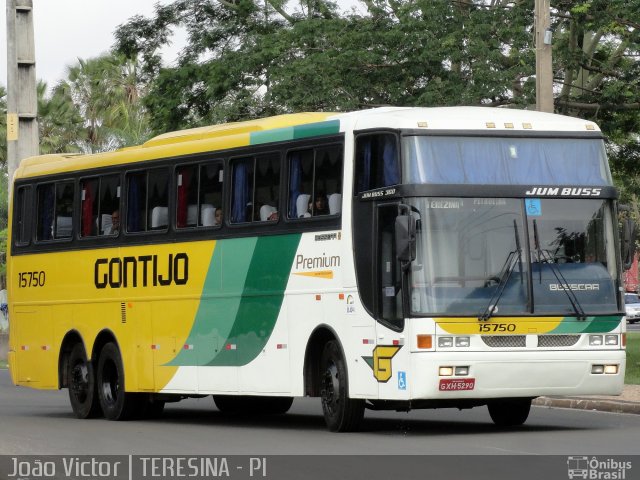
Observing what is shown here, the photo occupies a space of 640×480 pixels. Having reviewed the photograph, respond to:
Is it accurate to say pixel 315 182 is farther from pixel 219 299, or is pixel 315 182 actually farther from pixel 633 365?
pixel 633 365

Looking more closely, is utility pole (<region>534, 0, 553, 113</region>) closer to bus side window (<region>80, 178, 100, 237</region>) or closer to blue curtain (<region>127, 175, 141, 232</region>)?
blue curtain (<region>127, 175, 141, 232</region>)

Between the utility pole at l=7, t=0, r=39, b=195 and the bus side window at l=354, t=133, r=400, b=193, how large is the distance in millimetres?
10456

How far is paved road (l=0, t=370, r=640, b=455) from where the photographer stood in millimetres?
14805

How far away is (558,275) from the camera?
16578 millimetres

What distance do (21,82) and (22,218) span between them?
3404 millimetres

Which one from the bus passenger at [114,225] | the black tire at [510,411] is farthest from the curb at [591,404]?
the bus passenger at [114,225]

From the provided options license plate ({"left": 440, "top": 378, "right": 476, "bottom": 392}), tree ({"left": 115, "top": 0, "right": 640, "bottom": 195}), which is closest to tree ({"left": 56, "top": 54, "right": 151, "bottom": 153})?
tree ({"left": 115, "top": 0, "right": 640, "bottom": 195})

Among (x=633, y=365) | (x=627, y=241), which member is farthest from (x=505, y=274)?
(x=633, y=365)

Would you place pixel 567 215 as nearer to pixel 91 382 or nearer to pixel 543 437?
pixel 543 437

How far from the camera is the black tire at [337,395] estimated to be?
1680cm

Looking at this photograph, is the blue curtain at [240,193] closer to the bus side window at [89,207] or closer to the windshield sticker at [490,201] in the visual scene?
the windshield sticker at [490,201]

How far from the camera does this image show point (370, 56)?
32.4 meters

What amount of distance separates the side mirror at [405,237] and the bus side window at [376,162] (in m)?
0.65

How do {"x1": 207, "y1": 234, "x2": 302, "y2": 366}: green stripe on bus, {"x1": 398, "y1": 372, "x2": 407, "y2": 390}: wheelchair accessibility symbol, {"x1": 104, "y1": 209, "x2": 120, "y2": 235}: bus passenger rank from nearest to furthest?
1. {"x1": 398, "y1": 372, "x2": 407, "y2": 390}: wheelchair accessibility symbol
2. {"x1": 207, "y1": 234, "x2": 302, "y2": 366}: green stripe on bus
3. {"x1": 104, "y1": 209, "x2": 120, "y2": 235}: bus passenger
